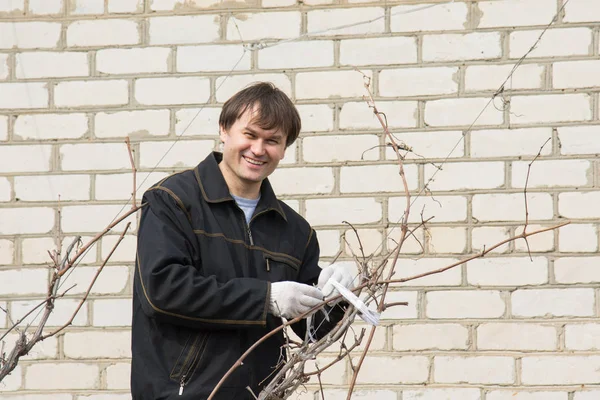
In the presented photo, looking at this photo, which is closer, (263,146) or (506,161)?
(263,146)

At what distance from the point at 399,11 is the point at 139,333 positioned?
7.39ft

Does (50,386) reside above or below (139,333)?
below

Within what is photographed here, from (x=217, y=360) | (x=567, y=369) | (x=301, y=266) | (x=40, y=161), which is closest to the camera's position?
(x=217, y=360)

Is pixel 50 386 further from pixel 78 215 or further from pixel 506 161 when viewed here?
pixel 506 161

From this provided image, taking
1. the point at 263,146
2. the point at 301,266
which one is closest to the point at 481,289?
the point at 301,266

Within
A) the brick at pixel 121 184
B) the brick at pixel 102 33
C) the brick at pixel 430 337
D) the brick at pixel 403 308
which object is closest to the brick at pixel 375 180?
the brick at pixel 403 308

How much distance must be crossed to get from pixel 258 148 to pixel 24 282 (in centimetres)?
209

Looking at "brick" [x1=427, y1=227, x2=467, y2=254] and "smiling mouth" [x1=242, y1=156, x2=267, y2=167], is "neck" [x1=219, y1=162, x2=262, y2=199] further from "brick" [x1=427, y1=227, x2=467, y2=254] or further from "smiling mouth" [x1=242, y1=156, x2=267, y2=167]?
"brick" [x1=427, y1=227, x2=467, y2=254]

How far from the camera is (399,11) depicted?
430 centimetres

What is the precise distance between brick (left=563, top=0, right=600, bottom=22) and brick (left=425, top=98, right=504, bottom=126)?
1.65 feet

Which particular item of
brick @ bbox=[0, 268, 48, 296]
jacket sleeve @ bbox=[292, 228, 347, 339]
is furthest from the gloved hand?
brick @ bbox=[0, 268, 48, 296]

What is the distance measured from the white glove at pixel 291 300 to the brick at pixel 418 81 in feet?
6.33

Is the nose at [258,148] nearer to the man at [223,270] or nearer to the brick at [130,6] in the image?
the man at [223,270]

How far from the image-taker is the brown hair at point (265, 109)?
2725mm
